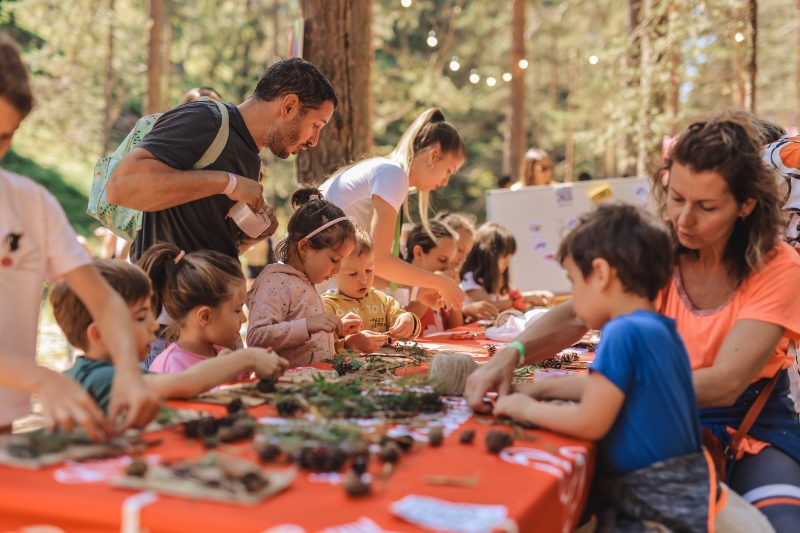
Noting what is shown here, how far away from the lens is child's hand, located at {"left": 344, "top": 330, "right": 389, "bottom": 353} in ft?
10.1

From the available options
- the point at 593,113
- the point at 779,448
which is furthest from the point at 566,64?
the point at 779,448

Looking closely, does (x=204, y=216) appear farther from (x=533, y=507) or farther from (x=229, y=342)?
(x=533, y=507)

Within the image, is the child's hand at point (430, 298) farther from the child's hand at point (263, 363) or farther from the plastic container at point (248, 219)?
the child's hand at point (263, 363)

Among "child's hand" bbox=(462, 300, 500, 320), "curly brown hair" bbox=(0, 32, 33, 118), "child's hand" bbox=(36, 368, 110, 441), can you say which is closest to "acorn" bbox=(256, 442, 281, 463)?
"child's hand" bbox=(36, 368, 110, 441)

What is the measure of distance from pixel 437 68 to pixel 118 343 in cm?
1513

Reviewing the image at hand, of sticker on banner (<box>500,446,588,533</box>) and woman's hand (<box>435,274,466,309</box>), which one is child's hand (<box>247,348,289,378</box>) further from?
woman's hand (<box>435,274,466,309</box>)

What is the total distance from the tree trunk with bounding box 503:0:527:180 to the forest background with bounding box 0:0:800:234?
1.0 inches

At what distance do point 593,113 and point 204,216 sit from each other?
65.2 ft

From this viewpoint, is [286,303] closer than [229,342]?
No

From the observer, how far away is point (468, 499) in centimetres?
133

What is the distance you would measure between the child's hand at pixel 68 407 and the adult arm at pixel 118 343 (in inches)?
2.4

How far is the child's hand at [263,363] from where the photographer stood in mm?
2121

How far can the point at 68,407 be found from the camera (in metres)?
1.50

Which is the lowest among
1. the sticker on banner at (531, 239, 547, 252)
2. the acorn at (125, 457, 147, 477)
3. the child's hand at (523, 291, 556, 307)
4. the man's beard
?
the child's hand at (523, 291, 556, 307)
